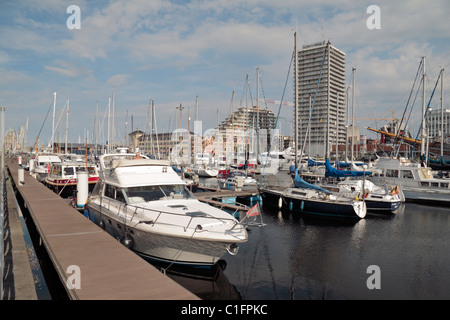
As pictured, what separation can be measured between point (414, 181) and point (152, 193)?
27420 millimetres

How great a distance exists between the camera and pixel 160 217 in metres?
11.1

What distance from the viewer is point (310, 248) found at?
52.5 ft

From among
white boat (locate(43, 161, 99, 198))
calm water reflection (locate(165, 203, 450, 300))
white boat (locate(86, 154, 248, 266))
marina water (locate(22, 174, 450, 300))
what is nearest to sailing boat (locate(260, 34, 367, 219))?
calm water reflection (locate(165, 203, 450, 300))

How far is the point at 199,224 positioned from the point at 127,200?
12.5 feet

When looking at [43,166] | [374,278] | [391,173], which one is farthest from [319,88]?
[374,278]

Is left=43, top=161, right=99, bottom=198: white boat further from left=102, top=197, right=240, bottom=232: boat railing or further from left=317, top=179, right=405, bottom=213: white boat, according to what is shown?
left=317, top=179, right=405, bottom=213: white boat

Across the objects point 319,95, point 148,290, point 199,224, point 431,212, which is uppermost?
point 319,95

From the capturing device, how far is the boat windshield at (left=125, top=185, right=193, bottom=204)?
510 inches

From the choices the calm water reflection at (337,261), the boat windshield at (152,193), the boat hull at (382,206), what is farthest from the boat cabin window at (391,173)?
the boat windshield at (152,193)

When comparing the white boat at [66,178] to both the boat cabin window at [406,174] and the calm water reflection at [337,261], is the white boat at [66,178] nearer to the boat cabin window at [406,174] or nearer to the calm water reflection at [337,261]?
the calm water reflection at [337,261]

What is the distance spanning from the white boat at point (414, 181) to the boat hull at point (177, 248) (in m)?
25.9

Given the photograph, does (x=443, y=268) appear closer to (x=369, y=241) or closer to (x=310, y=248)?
(x=369, y=241)

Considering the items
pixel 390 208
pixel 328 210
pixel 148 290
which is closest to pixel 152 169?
pixel 148 290

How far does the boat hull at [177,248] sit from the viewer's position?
10273 millimetres
